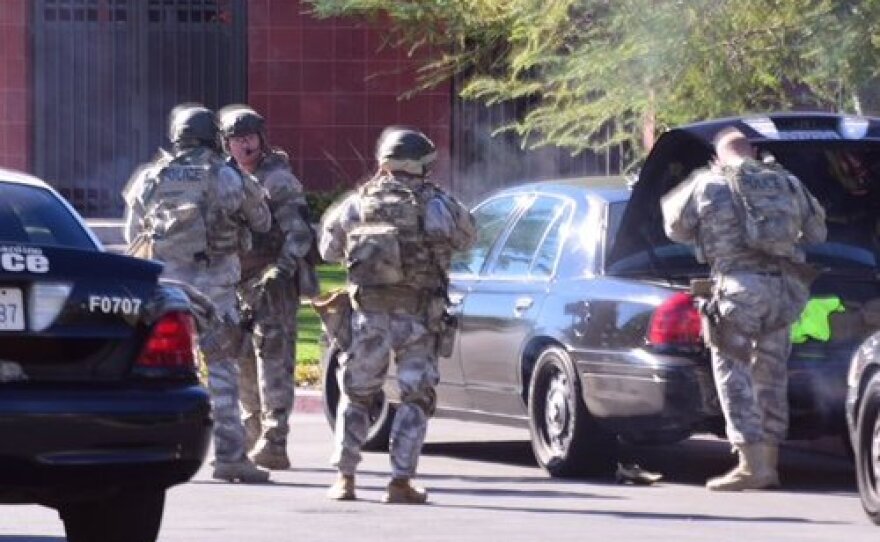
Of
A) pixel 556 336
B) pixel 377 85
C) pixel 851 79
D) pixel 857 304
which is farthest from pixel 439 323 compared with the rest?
pixel 377 85

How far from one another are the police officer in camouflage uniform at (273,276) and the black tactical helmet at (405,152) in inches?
50.8

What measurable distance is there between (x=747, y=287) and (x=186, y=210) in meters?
2.65

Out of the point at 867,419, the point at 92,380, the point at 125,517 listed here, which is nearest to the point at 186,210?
the point at 125,517

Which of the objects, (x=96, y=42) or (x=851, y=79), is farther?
(x=96, y=42)

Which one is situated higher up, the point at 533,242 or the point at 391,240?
the point at 391,240

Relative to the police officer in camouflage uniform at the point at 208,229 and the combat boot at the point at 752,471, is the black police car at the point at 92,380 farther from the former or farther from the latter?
the combat boot at the point at 752,471

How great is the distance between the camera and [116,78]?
27859 mm

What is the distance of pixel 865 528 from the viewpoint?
10062mm

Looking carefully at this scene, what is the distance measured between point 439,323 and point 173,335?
3208 mm

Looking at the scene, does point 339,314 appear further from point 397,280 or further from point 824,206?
point 824,206

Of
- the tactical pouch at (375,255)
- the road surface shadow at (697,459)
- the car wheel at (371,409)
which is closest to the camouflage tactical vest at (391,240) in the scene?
the tactical pouch at (375,255)

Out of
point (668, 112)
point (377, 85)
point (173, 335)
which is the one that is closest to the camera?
point (173, 335)

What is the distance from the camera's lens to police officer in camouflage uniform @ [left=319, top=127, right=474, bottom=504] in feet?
35.8

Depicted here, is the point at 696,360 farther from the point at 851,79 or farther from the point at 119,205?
the point at 119,205
